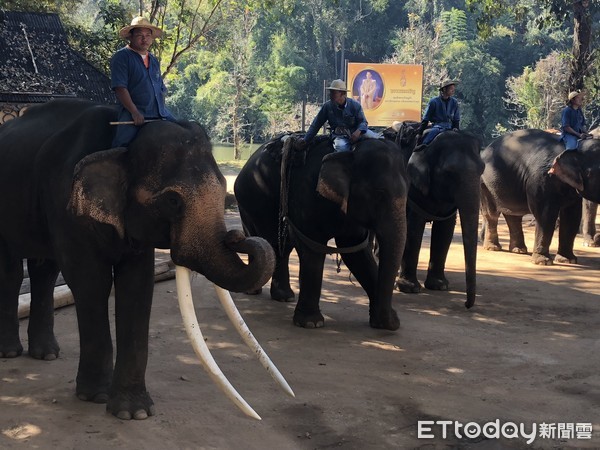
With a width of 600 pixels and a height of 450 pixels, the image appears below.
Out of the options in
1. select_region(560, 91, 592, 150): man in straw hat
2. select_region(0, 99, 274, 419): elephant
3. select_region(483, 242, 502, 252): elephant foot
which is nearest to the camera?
select_region(0, 99, 274, 419): elephant

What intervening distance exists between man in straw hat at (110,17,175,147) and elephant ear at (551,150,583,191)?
7465 millimetres

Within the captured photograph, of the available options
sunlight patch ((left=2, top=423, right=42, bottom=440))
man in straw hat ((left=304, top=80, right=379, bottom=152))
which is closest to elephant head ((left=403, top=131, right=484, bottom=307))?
man in straw hat ((left=304, top=80, right=379, bottom=152))

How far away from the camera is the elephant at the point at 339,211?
303 inches

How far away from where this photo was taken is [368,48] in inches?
2399

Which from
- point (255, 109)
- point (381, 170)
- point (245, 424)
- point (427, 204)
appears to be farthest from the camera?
point (255, 109)

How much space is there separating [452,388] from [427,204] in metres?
3.90

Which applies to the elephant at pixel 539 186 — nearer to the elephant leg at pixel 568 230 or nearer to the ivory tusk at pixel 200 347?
the elephant leg at pixel 568 230

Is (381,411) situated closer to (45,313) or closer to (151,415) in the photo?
(151,415)

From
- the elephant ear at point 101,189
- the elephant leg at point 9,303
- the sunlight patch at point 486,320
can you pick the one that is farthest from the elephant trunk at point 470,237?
the elephant ear at point 101,189

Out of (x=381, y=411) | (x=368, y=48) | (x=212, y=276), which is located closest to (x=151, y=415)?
(x=212, y=276)

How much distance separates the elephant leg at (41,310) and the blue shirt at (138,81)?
66.4 inches

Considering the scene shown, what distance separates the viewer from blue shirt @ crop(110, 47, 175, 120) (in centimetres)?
557

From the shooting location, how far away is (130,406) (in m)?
5.31

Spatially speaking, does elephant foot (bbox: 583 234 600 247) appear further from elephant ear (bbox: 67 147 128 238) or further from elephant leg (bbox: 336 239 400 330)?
elephant ear (bbox: 67 147 128 238)
